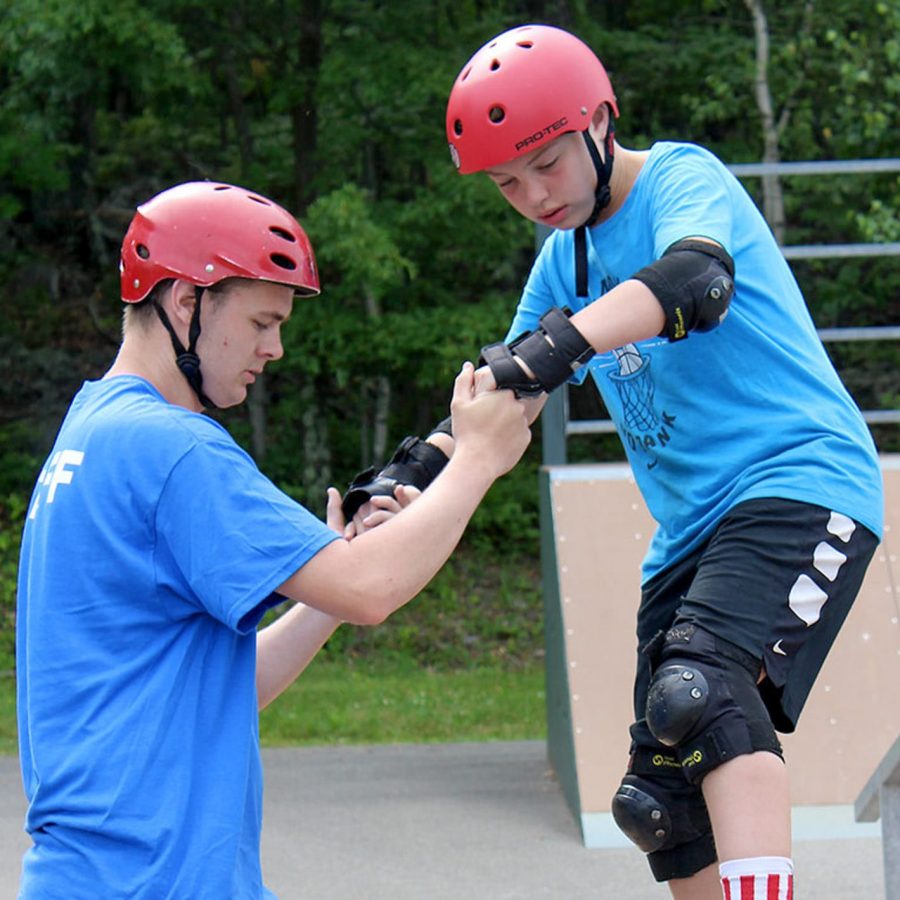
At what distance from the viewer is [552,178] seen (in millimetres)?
3445

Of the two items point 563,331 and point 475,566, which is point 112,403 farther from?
point 475,566

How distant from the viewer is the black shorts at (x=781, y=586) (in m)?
3.22

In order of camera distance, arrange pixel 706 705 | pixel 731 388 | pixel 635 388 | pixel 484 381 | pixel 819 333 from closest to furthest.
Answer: pixel 484 381
pixel 706 705
pixel 731 388
pixel 635 388
pixel 819 333

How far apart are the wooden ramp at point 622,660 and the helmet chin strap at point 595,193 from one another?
2789mm

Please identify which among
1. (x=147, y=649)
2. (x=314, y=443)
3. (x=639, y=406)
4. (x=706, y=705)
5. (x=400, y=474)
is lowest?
(x=314, y=443)

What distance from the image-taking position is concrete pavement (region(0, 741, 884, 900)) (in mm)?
5500

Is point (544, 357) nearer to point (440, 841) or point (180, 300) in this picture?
point (180, 300)

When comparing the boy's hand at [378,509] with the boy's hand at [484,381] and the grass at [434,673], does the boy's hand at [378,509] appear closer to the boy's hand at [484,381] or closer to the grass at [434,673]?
the boy's hand at [484,381]

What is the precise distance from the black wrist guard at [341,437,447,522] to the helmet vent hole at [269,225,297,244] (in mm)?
592

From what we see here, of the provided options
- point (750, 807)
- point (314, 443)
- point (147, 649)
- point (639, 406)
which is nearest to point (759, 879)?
point (750, 807)

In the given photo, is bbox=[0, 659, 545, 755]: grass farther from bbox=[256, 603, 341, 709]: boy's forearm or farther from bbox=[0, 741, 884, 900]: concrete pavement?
bbox=[256, 603, 341, 709]: boy's forearm

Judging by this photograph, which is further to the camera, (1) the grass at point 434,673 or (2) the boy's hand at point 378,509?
(1) the grass at point 434,673

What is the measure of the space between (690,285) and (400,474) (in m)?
0.83

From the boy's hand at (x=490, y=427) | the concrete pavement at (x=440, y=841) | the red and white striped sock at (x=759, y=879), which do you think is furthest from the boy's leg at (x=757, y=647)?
the concrete pavement at (x=440, y=841)
